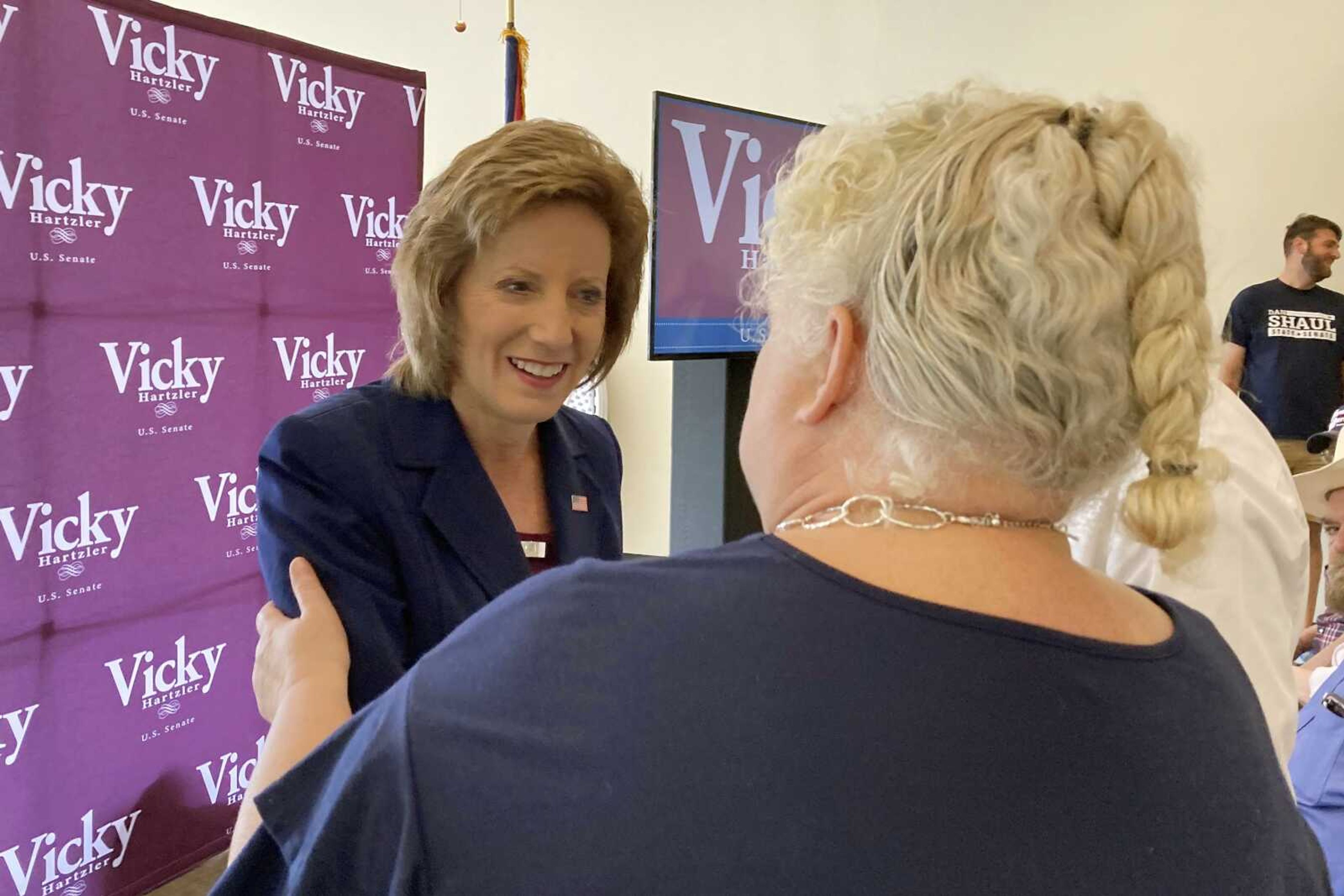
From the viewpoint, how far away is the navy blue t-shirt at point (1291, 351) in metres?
4.24

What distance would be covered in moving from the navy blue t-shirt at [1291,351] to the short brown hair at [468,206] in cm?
390

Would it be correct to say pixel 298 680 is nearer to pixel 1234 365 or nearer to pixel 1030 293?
pixel 1030 293

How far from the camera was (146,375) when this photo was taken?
2.10 m

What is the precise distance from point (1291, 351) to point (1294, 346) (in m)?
0.02

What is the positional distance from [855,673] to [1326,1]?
15.6 feet

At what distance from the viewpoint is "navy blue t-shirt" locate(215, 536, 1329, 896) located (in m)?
0.57

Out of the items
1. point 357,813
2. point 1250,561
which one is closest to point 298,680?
point 357,813

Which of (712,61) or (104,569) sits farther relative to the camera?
(712,61)

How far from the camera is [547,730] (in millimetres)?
601

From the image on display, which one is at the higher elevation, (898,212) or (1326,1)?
(1326,1)

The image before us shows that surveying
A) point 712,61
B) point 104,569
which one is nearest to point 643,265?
point 104,569

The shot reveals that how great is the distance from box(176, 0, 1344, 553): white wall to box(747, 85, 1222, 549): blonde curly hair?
3098mm

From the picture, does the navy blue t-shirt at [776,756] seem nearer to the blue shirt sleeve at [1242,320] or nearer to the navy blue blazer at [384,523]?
the navy blue blazer at [384,523]

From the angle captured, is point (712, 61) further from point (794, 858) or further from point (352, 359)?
point (794, 858)
